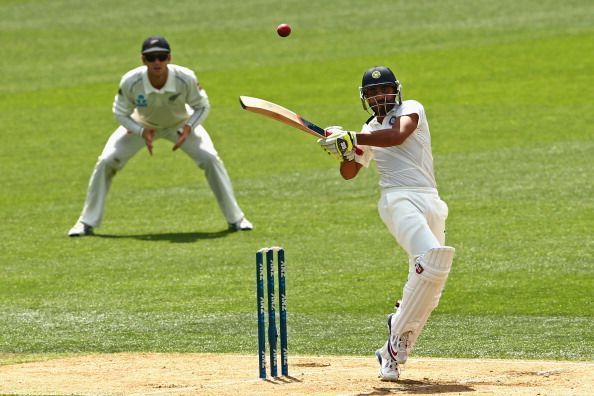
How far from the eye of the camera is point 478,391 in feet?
25.8

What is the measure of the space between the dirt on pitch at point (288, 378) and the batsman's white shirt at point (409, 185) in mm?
813

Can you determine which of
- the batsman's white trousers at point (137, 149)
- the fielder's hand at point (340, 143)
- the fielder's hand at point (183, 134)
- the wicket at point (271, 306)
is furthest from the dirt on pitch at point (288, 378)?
the batsman's white trousers at point (137, 149)

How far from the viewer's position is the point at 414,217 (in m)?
8.39

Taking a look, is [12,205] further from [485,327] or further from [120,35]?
[120,35]

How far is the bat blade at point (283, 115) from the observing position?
8711 mm

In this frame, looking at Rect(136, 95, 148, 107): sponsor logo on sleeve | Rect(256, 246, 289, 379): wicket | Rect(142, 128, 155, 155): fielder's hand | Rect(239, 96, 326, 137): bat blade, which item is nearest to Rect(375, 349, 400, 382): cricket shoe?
Rect(256, 246, 289, 379): wicket

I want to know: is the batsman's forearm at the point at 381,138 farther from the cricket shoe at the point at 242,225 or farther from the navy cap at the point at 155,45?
the cricket shoe at the point at 242,225

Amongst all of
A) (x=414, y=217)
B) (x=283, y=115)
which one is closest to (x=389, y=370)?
(x=414, y=217)

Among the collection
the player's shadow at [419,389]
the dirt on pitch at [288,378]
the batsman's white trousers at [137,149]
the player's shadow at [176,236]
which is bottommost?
the player's shadow at [419,389]

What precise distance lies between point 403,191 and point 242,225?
20.5 feet

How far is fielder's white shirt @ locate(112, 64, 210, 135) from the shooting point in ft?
47.1

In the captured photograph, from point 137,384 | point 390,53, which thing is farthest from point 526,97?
point 137,384

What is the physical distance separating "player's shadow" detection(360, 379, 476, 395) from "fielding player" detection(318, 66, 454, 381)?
0.49 feet

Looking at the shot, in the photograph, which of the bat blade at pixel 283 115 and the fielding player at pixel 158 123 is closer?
the bat blade at pixel 283 115
